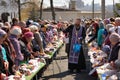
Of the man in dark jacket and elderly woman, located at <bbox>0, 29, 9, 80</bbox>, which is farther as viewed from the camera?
the man in dark jacket

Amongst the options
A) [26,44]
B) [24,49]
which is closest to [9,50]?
[24,49]

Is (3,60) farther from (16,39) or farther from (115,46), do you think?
(115,46)

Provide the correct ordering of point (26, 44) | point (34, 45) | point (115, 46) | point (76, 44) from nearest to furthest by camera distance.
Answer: point (115, 46), point (26, 44), point (34, 45), point (76, 44)

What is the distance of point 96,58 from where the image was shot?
12.0 metres

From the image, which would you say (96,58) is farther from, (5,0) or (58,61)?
(5,0)

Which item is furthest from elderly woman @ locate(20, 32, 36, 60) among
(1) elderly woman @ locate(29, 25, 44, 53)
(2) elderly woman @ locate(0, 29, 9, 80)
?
(2) elderly woman @ locate(0, 29, 9, 80)

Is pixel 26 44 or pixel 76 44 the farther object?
pixel 76 44

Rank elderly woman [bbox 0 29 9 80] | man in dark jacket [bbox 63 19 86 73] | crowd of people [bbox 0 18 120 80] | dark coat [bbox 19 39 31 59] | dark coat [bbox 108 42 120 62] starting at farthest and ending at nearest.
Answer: man in dark jacket [bbox 63 19 86 73], dark coat [bbox 19 39 31 59], dark coat [bbox 108 42 120 62], crowd of people [bbox 0 18 120 80], elderly woman [bbox 0 29 9 80]

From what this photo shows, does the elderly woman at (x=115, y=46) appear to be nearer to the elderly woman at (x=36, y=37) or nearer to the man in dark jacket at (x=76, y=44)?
the elderly woman at (x=36, y=37)

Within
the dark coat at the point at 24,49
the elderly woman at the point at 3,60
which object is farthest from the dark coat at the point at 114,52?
the elderly woman at the point at 3,60

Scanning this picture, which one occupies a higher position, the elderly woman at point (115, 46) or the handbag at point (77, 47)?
the elderly woman at point (115, 46)

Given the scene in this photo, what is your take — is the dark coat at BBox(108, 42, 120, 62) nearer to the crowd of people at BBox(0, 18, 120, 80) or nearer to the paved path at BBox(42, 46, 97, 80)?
the crowd of people at BBox(0, 18, 120, 80)

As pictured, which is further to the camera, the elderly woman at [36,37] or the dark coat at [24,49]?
the elderly woman at [36,37]

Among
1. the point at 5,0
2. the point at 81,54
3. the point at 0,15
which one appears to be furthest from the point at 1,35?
the point at 5,0
